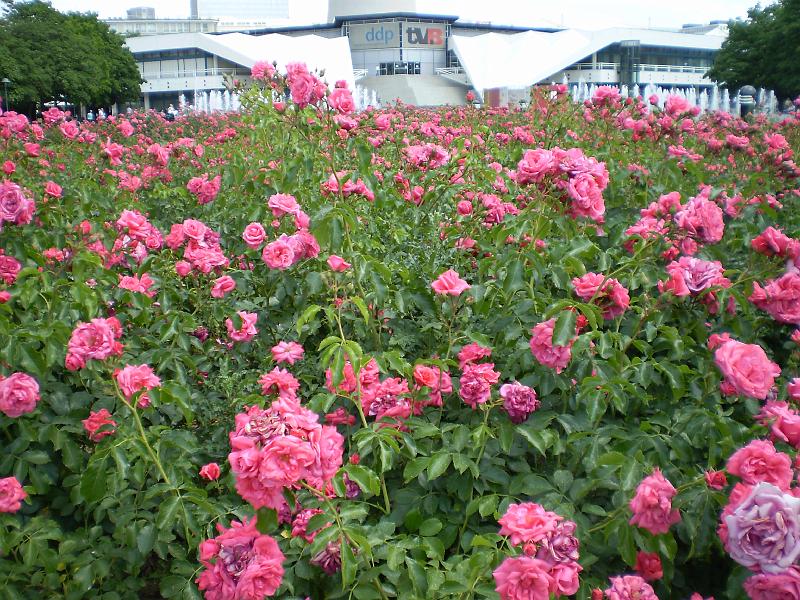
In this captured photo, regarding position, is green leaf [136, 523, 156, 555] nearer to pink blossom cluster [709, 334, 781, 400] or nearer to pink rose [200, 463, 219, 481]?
pink rose [200, 463, 219, 481]

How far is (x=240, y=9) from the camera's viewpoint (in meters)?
148

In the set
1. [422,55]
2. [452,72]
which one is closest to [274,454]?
[452,72]

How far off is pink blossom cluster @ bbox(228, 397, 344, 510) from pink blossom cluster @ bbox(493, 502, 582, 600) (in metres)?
0.33

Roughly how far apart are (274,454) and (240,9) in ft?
536

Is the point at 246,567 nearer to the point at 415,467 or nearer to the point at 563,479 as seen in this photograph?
the point at 415,467

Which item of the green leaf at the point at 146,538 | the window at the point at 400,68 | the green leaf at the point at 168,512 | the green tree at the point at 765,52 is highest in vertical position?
the window at the point at 400,68

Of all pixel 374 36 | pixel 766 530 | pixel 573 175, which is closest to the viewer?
pixel 766 530

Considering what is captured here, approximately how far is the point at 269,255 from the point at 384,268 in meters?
0.38

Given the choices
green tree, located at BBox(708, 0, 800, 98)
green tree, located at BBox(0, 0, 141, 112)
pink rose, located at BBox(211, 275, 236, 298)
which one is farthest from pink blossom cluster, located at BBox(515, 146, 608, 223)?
green tree, located at BBox(0, 0, 141, 112)

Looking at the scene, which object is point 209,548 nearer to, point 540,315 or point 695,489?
point 695,489

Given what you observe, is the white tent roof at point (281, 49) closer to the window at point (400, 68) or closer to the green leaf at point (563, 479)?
the window at point (400, 68)

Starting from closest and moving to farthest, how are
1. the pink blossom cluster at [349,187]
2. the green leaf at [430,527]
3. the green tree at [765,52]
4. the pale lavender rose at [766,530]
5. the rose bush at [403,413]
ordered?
the pale lavender rose at [766,530]
the rose bush at [403,413]
the green leaf at [430,527]
the pink blossom cluster at [349,187]
the green tree at [765,52]

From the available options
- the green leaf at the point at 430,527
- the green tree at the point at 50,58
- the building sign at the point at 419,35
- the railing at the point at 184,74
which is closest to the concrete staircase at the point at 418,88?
the building sign at the point at 419,35

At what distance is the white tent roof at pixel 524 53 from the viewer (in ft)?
170
